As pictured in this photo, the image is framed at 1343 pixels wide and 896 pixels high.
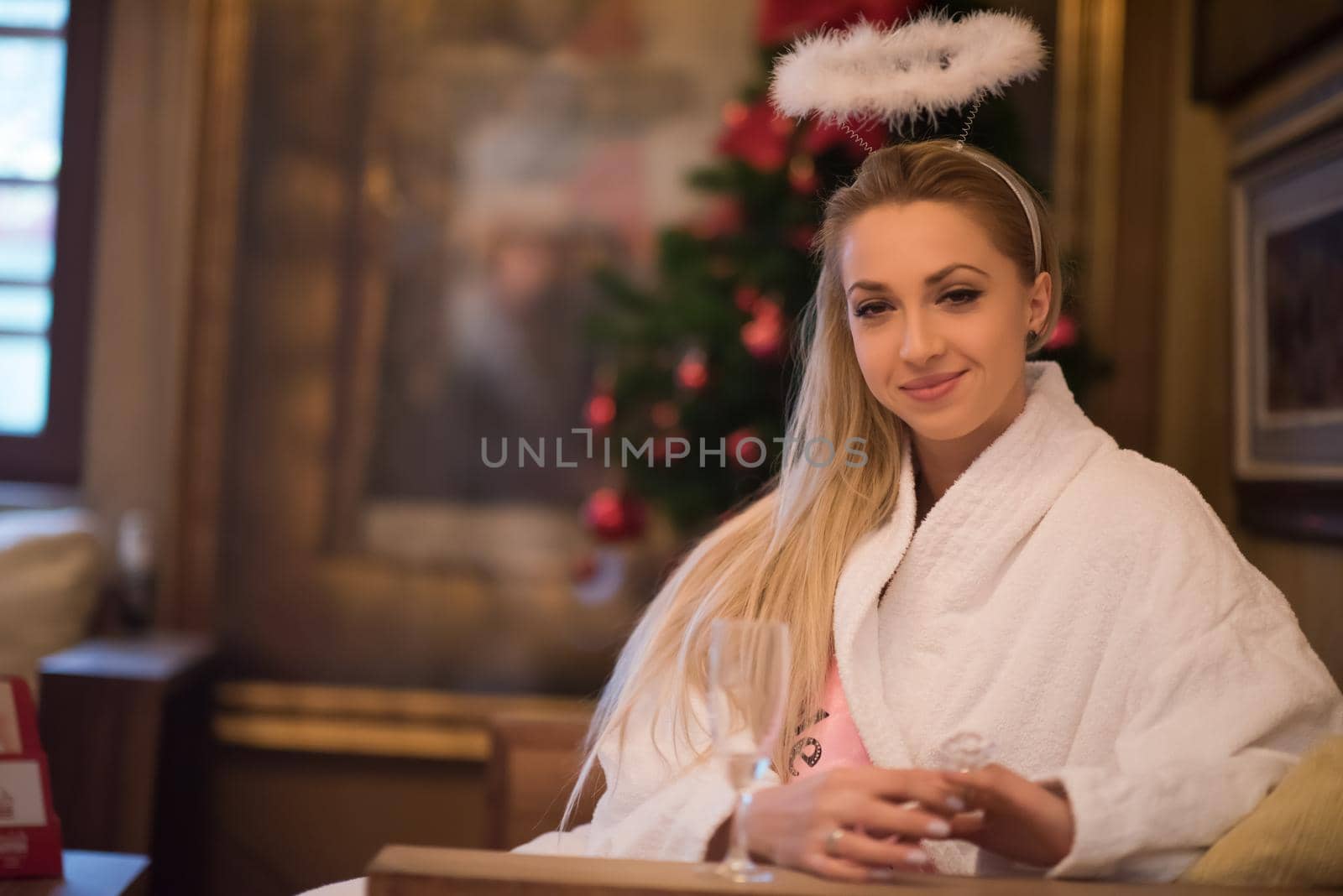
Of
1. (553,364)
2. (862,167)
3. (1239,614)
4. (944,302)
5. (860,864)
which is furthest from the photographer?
(553,364)

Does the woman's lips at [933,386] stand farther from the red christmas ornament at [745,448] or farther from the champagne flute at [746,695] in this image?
the red christmas ornament at [745,448]

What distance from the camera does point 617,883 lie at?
101cm

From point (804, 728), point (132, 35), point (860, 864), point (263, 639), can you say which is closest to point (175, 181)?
point (132, 35)

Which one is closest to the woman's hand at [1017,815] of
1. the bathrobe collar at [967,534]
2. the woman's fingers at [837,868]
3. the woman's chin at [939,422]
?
the woman's fingers at [837,868]

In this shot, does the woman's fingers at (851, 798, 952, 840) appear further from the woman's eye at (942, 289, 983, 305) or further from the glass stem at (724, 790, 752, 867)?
the woman's eye at (942, 289, 983, 305)

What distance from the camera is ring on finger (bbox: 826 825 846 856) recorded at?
3.50 feet

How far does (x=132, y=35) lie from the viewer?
2.97 m

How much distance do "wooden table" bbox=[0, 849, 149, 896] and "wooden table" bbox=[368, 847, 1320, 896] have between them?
0.71 m

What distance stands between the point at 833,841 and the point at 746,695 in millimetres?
163

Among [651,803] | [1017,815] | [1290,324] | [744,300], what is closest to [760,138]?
[744,300]

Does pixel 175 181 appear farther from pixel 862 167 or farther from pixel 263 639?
pixel 862 167

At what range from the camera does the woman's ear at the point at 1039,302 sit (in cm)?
151

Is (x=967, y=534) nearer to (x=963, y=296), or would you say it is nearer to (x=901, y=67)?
(x=963, y=296)

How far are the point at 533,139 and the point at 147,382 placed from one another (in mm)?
1055
